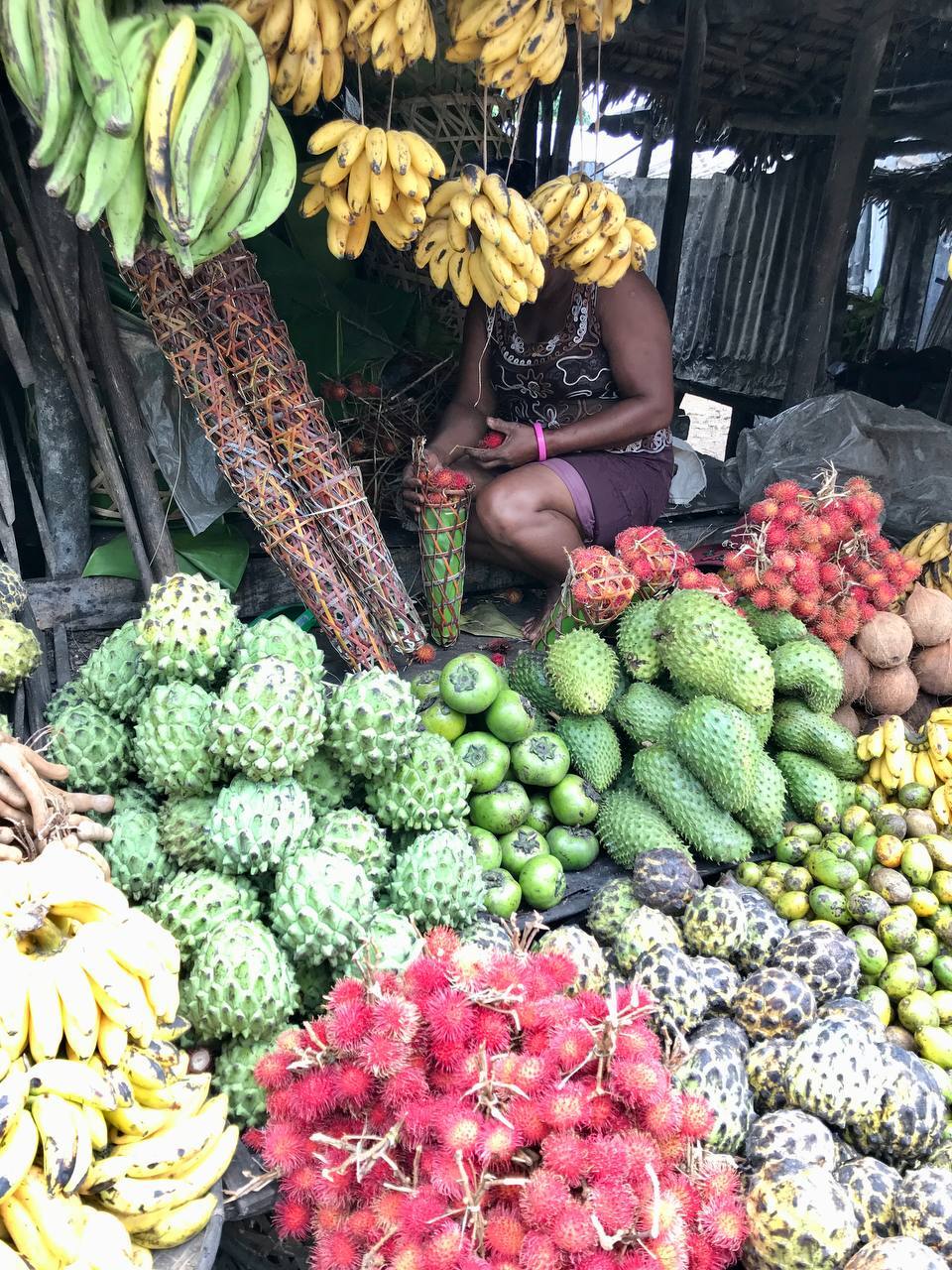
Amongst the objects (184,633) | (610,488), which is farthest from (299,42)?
(610,488)

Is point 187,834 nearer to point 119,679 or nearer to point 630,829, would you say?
point 119,679

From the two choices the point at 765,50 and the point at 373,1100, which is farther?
the point at 765,50

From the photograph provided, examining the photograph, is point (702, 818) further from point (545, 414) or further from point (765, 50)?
point (765, 50)

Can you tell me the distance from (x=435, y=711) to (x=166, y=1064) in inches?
51.2

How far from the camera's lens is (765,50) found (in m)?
5.95

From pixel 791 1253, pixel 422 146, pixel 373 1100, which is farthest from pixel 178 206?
pixel 791 1253

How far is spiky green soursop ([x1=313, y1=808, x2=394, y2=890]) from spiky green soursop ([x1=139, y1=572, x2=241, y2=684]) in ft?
1.55

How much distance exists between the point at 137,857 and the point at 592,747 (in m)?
1.40

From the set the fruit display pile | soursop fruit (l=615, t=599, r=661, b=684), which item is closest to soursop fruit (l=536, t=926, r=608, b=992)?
the fruit display pile

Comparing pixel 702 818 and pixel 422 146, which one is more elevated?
pixel 422 146

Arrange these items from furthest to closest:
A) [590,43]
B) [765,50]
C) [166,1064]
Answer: [765,50] → [590,43] → [166,1064]

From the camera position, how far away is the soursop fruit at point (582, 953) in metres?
2.10

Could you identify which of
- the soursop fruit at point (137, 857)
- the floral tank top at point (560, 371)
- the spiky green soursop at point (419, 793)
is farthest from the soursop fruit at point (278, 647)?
the floral tank top at point (560, 371)

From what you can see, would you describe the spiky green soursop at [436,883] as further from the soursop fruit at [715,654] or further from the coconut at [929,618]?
the coconut at [929,618]
